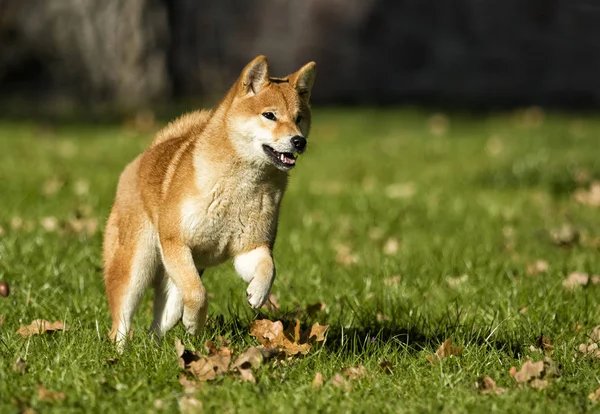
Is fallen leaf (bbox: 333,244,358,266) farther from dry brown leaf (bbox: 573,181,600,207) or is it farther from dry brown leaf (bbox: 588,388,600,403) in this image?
dry brown leaf (bbox: 573,181,600,207)

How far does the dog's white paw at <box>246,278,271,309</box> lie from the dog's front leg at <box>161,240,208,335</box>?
0.68 feet

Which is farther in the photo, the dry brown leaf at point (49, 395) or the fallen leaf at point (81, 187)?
the fallen leaf at point (81, 187)

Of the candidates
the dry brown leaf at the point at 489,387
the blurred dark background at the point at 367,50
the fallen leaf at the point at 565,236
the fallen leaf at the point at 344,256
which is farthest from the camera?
the blurred dark background at the point at 367,50

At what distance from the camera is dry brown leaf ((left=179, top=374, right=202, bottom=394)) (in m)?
3.64

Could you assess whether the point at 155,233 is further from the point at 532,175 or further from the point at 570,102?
the point at 570,102

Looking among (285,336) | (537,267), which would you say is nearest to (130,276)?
(285,336)

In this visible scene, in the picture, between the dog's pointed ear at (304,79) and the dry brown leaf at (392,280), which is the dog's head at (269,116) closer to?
the dog's pointed ear at (304,79)

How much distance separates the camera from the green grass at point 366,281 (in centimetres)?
370

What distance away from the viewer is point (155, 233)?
4465mm

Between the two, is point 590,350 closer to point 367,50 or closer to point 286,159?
point 286,159

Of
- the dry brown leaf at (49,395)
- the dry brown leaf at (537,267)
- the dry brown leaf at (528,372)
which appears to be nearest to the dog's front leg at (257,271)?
the dry brown leaf at (49,395)

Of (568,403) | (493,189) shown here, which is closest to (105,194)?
(493,189)

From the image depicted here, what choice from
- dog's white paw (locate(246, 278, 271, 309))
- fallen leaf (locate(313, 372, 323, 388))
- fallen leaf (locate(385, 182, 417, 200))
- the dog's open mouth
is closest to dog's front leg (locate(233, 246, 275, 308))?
dog's white paw (locate(246, 278, 271, 309))

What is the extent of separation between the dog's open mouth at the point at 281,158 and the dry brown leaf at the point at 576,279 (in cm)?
209
